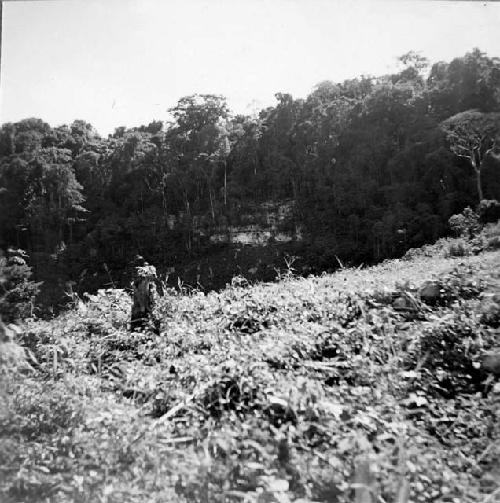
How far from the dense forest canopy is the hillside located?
14.4 metres

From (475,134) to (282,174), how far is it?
1021 centimetres

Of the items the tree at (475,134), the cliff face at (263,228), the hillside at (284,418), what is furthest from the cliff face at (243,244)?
the hillside at (284,418)

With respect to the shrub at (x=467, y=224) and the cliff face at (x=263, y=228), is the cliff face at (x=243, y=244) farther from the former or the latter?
the shrub at (x=467, y=224)

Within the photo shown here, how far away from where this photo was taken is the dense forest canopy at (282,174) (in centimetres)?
1880

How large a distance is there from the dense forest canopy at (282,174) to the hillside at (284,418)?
14.4 metres

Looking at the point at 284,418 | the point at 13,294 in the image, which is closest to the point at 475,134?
the point at 13,294

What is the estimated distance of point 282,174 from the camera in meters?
24.7

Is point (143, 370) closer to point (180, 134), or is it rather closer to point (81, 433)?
point (81, 433)

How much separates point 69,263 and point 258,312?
687 inches

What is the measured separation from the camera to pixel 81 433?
2.67 meters

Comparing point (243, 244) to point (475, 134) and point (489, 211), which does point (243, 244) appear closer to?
point (489, 211)

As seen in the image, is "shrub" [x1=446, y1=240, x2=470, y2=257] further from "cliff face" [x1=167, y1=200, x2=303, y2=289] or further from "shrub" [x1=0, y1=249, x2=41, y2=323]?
"cliff face" [x1=167, y1=200, x2=303, y2=289]

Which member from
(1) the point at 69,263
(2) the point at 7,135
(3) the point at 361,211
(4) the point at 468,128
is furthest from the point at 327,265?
(2) the point at 7,135

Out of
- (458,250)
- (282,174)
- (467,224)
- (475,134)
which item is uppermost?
(475,134)
